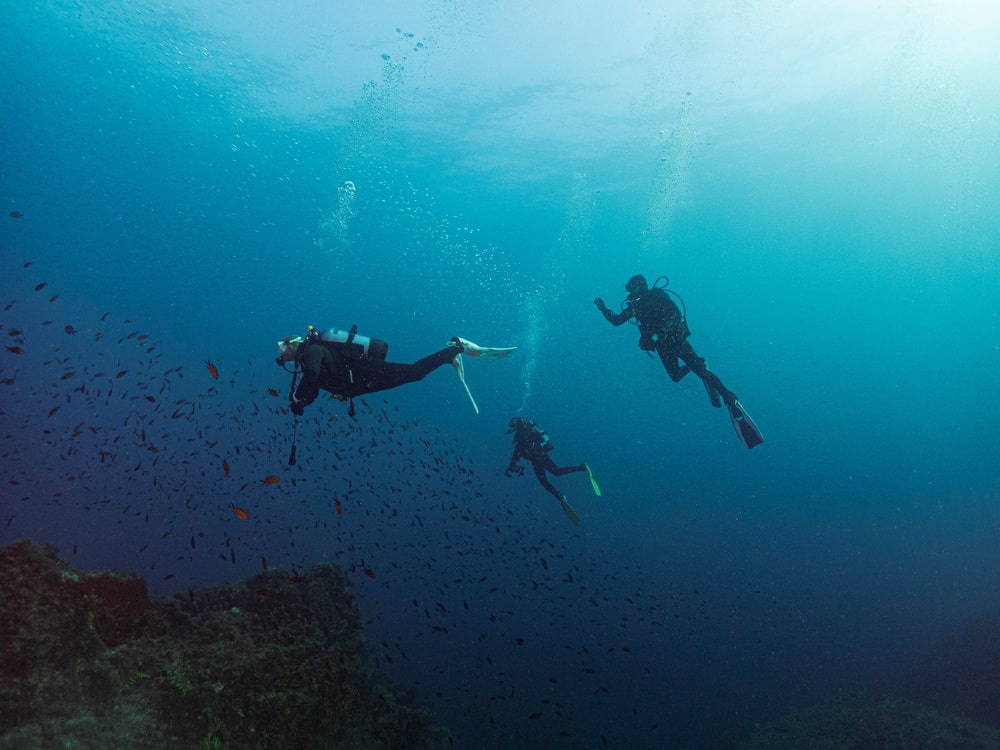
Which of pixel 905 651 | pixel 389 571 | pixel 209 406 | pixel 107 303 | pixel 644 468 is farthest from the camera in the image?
pixel 107 303

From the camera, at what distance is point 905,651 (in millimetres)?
18906

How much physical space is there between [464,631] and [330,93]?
2511cm

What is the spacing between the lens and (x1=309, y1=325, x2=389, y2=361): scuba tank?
273 inches

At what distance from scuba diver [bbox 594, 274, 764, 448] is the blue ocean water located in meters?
4.72

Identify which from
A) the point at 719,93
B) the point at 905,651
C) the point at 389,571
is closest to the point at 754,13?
the point at 719,93

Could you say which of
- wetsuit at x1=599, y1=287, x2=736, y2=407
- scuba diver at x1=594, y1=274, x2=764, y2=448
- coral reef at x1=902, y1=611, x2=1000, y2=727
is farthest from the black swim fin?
coral reef at x1=902, y1=611, x2=1000, y2=727

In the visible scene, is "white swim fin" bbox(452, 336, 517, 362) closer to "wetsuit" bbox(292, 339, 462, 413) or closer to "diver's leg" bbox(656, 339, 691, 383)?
"wetsuit" bbox(292, 339, 462, 413)

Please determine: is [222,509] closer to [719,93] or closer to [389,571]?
[389,571]

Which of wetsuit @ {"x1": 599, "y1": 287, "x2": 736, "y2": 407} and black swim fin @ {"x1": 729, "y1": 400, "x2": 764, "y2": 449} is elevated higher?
wetsuit @ {"x1": 599, "y1": 287, "x2": 736, "y2": 407}

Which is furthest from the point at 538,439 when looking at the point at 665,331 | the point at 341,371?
the point at 341,371

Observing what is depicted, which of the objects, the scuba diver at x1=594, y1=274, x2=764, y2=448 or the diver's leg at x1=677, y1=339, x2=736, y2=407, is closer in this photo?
the scuba diver at x1=594, y1=274, x2=764, y2=448

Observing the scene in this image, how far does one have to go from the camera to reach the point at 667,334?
1065 cm

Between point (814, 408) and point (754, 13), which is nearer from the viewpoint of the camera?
point (754, 13)

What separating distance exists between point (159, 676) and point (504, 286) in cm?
7294
